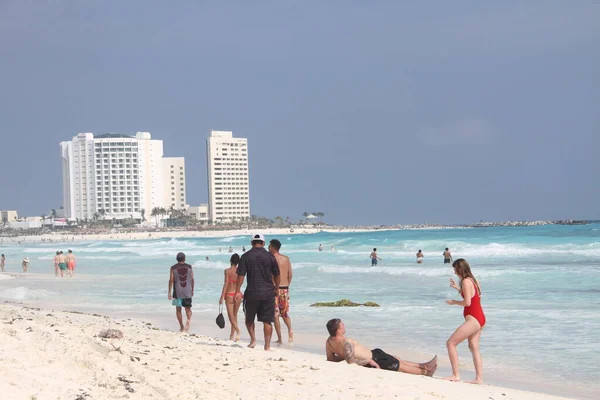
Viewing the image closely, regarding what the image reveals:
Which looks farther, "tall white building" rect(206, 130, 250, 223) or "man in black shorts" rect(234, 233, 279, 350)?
"tall white building" rect(206, 130, 250, 223)

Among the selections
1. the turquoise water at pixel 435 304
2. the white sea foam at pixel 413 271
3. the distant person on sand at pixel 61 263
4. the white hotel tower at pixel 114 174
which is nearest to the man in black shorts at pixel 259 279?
the turquoise water at pixel 435 304

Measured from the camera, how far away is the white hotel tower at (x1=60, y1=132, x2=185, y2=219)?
17600 centimetres

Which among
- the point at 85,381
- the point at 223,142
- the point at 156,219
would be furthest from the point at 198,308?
the point at 223,142

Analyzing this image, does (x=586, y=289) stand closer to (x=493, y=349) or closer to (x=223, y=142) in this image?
(x=493, y=349)

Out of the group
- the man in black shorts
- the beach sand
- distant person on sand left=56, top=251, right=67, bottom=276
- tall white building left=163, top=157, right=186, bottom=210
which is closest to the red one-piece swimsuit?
the beach sand

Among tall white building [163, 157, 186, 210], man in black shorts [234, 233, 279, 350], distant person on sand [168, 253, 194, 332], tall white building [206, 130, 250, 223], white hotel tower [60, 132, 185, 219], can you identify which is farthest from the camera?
tall white building [206, 130, 250, 223]

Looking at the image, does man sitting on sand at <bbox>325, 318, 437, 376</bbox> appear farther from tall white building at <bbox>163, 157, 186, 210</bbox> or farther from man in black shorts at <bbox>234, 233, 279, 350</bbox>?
tall white building at <bbox>163, 157, 186, 210</bbox>

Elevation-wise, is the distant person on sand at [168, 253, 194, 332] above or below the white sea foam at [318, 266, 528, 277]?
above

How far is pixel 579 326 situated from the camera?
13875 millimetres

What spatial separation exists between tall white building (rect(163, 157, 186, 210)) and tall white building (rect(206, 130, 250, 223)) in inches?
275

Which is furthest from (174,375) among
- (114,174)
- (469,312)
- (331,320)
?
(114,174)

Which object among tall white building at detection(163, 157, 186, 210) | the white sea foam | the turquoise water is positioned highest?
tall white building at detection(163, 157, 186, 210)

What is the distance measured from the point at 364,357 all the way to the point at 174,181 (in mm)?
183551

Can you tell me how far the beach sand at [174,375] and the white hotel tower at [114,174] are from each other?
563 feet
